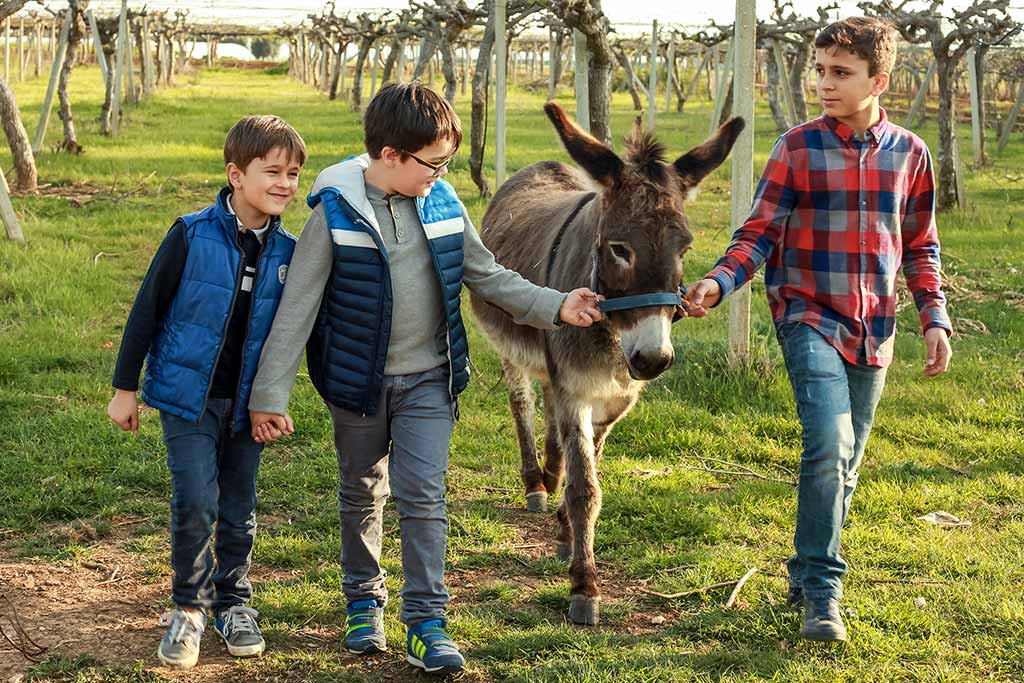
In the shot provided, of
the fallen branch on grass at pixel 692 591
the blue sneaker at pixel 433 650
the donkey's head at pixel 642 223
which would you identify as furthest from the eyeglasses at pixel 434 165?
the fallen branch on grass at pixel 692 591

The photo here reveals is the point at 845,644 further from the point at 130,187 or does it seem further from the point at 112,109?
the point at 112,109

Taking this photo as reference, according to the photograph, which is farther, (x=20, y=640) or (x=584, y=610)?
(x=584, y=610)

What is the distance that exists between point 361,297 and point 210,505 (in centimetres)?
82

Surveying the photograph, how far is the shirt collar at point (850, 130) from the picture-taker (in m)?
3.53

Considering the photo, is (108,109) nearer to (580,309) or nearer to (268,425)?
(268,425)

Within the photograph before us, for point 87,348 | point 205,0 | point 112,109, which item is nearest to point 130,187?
point 112,109

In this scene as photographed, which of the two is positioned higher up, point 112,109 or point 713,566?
point 112,109

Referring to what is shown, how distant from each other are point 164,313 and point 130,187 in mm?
Result: 11126

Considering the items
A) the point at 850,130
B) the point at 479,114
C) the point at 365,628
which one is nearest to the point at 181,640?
the point at 365,628

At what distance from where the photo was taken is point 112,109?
18578 mm

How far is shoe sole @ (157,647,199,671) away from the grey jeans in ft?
1.90

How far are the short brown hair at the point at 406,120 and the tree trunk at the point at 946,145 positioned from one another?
11.3m

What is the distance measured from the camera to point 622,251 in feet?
11.6

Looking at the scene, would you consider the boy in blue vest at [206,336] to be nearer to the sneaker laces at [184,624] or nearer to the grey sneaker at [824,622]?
the sneaker laces at [184,624]
